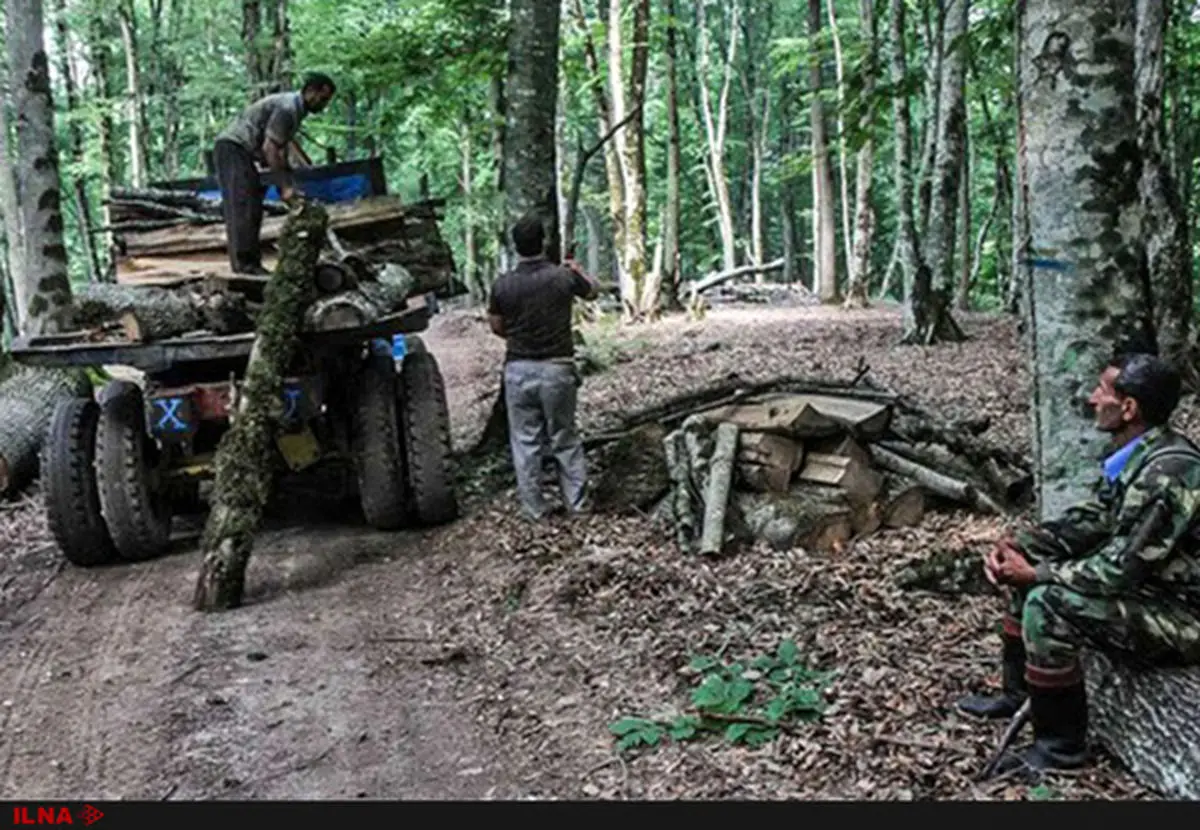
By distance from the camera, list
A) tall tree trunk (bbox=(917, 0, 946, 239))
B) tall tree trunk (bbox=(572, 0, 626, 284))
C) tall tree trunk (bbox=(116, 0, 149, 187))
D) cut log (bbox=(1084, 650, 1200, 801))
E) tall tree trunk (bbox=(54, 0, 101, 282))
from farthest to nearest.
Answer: tall tree trunk (bbox=(54, 0, 101, 282)), tall tree trunk (bbox=(116, 0, 149, 187)), tall tree trunk (bbox=(572, 0, 626, 284)), tall tree trunk (bbox=(917, 0, 946, 239)), cut log (bbox=(1084, 650, 1200, 801))

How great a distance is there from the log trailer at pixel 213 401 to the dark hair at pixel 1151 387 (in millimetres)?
4928

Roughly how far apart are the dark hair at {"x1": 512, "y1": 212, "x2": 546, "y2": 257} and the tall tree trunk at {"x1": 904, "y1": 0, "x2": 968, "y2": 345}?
27.6 ft

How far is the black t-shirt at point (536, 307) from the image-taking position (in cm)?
774

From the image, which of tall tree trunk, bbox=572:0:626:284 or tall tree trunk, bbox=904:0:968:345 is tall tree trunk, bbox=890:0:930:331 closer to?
tall tree trunk, bbox=904:0:968:345

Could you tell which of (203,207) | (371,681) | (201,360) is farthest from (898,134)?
(371,681)

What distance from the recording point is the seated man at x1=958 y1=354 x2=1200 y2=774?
11.7 ft

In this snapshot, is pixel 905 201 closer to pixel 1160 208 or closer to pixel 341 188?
pixel 1160 208

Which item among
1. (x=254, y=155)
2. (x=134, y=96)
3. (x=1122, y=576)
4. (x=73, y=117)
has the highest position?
(x=134, y=96)

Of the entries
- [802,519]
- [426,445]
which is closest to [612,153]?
[426,445]

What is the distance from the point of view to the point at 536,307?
25.3 feet

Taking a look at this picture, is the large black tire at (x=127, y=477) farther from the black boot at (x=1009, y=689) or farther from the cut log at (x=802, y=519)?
the black boot at (x=1009, y=689)

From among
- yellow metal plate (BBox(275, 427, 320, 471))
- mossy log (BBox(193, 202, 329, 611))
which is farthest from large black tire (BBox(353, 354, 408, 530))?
mossy log (BBox(193, 202, 329, 611))

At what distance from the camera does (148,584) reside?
6973 millimetres

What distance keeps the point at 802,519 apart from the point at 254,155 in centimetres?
473
